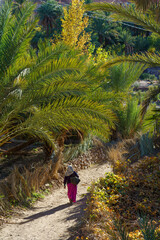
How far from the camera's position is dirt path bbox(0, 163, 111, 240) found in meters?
5.70

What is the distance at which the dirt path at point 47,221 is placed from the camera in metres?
5.70

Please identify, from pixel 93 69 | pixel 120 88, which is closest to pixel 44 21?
pixel 120 88

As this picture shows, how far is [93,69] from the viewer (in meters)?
8.34

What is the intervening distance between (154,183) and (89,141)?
5.86 metres

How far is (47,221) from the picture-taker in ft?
21.1

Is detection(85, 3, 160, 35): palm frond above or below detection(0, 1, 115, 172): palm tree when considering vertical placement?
above

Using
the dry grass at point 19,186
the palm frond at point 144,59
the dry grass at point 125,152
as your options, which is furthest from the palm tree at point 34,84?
the dry grass at point 125,152

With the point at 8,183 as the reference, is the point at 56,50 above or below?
above

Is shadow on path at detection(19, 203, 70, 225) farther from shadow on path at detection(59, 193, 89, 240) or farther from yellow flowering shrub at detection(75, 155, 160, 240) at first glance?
yellow flowering shrub at detection(75, 155, 160, 240)

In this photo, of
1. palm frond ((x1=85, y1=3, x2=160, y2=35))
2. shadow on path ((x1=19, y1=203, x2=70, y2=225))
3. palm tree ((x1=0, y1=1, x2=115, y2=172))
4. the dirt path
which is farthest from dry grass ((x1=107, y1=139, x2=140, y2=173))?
palm frond ((x1=85, y1=3, x2=160, y2=35))

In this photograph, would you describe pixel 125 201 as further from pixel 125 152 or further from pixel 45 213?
pixel 125 152

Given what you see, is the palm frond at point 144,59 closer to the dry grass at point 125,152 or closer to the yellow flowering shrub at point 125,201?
the yellow flowering shrub at point 125,201

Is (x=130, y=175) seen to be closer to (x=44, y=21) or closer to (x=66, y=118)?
(x=66, y=118)

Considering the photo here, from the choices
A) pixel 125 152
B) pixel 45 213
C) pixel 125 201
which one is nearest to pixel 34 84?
pixel 45 213
